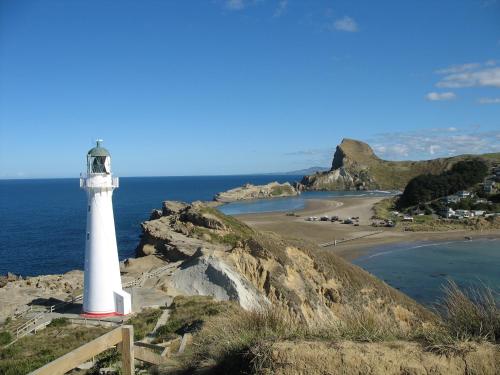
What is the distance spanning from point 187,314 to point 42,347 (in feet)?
13.6

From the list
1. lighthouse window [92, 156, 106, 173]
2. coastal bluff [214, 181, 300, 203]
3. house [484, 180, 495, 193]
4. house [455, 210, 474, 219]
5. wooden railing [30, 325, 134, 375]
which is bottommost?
house [455, 210, 474, 219]

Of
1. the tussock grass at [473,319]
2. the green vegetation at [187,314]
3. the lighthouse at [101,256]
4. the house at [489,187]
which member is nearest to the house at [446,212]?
the house at [489,187]

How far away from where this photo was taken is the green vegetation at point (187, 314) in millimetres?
11359

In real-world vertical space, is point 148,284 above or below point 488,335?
below

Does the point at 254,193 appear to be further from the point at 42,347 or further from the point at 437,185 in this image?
the point at 42,347

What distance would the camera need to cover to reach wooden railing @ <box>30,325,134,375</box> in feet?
16.6

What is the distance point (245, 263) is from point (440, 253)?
3619 cm

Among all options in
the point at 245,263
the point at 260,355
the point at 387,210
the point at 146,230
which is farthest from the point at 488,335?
the point at 387,210

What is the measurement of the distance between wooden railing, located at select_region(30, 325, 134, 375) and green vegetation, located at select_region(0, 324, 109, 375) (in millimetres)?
4861

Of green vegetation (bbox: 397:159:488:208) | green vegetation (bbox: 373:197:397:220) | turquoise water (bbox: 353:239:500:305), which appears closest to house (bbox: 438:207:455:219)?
green vegetation (bbox: 373:197:397:220)

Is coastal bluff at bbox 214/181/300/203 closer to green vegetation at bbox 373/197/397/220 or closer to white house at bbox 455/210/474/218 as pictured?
green vegetation at bbox 373/197/397/220

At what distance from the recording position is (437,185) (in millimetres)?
93000

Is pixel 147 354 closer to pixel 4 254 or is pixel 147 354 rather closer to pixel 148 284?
pixel 148 284

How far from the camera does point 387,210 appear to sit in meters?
89.1
